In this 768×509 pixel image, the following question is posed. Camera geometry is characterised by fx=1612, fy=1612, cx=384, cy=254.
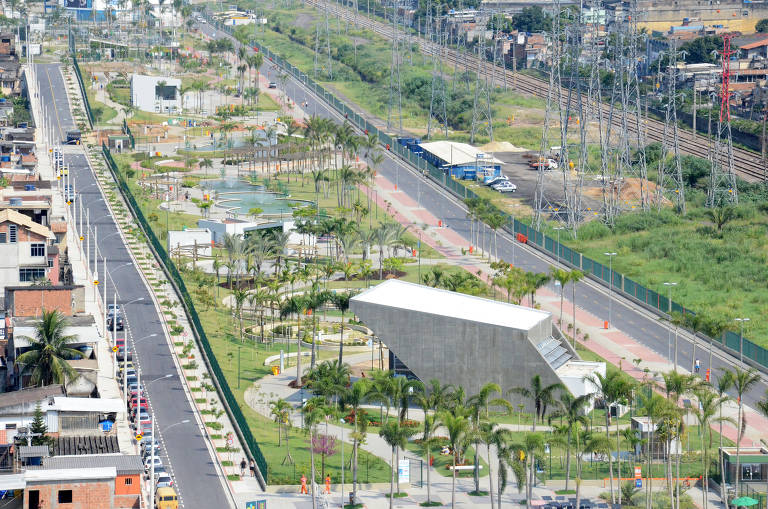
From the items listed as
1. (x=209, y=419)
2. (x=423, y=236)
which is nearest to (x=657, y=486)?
(x=209, y=419)

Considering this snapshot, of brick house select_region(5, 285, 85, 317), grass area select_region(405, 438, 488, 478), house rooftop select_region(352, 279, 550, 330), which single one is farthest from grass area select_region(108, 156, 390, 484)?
brick house select_region(5, 285, 85, 317)

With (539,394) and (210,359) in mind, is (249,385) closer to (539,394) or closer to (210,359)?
(210,359)

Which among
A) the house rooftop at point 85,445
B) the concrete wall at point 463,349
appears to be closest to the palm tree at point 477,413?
the concrete wall at point 463,349

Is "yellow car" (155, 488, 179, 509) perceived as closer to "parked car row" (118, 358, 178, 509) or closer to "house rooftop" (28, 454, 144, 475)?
"parked car row" (118, 358, 178, 509)

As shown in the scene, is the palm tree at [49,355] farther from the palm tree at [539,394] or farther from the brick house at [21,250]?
the palm tree at [539,394]

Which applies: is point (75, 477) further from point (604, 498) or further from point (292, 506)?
point (604, 498)

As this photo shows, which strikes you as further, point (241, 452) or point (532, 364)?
point (532, 364)

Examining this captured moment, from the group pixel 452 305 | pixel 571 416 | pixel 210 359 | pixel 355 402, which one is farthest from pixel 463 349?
pixel 210 359
